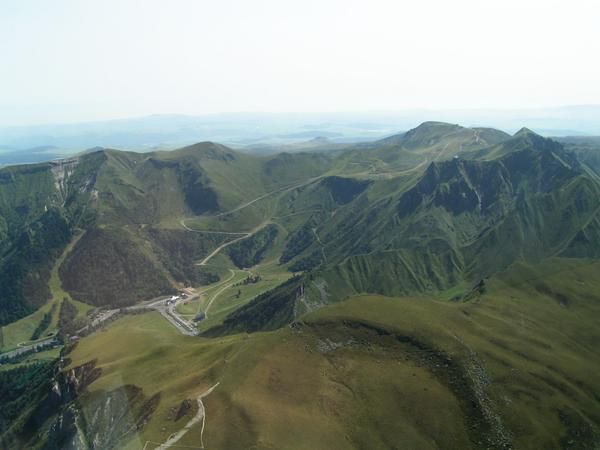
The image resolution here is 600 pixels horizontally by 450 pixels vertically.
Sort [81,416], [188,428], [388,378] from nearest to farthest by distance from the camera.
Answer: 1. [188,428]
2. [388,378]
3. [81,416]

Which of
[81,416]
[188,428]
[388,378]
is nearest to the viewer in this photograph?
[188,428]

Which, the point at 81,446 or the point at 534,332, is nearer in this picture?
the point at 81,446

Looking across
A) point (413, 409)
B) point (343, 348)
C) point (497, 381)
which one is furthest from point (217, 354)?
point (497, 381)

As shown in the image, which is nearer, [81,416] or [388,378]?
[388,378]

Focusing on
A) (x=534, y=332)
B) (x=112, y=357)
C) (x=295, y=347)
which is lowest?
(x=112, y=357)

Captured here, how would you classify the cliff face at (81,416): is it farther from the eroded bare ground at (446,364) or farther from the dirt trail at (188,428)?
the eroded bare ground at (446,364)

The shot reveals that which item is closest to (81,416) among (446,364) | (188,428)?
(188,428)

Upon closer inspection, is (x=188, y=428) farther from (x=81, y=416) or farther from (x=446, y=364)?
(x=446, y=364)

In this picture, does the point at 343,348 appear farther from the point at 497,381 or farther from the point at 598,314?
the point at 598,314

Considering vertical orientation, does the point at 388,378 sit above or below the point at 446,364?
below
